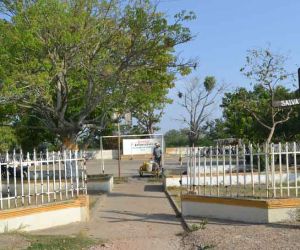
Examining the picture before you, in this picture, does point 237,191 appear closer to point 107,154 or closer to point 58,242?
point 58,242

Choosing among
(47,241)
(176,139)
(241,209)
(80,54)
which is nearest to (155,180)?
(80,54)

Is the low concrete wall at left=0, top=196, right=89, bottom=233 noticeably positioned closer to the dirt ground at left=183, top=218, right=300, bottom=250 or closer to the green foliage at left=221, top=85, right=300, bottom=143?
the dirt ground at left=183, top=218, right=300, bottom=250

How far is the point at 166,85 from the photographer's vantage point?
22172mm

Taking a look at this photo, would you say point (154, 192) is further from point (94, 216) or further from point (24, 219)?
point (24, 219)

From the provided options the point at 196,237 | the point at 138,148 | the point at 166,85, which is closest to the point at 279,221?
the point at 196,237

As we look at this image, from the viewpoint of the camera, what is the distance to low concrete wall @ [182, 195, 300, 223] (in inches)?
433

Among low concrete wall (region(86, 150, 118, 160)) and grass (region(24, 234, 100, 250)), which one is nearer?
grass (region(24, 234, 100, 250))

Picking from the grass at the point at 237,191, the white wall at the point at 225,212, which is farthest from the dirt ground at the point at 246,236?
the grass at the point at 237,191

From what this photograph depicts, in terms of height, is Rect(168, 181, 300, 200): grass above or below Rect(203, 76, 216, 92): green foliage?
below

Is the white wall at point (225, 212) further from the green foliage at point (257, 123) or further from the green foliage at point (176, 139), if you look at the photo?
the green foliage at point (176, 139)

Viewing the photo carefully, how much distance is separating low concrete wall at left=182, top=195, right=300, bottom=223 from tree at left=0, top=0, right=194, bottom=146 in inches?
273

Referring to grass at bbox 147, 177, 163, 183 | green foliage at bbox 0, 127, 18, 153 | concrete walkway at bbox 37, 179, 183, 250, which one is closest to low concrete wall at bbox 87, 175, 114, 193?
concrete walkway at bbox 37, 179, 183, 250

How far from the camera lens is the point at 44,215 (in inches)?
467

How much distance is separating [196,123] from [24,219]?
5378cm
